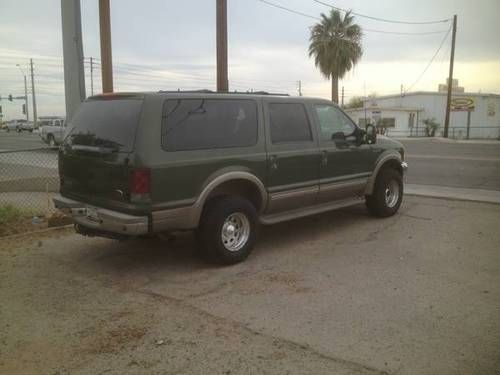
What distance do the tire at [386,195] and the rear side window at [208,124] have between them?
278 centimetres

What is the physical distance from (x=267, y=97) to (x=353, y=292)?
8.87 ft

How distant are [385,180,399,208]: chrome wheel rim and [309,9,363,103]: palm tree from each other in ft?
86.5

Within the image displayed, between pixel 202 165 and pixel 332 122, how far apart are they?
8.26 ft

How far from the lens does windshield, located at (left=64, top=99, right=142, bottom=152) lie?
496 cm

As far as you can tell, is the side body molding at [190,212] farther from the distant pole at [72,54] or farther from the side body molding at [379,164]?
the distant pole at [72,54]

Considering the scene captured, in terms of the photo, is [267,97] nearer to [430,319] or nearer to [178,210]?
[178,210]

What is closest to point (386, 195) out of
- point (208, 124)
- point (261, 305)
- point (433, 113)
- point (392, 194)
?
point (392, 194)

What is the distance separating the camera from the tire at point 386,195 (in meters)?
7.73

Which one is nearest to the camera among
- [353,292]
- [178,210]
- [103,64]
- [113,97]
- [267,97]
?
[353,292]

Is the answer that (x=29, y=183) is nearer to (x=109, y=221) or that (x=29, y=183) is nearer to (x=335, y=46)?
(x=109, y=221)

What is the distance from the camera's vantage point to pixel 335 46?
3469cm

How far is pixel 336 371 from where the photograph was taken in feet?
10.9

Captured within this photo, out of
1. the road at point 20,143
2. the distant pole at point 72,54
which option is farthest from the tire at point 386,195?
the road at point 20,143

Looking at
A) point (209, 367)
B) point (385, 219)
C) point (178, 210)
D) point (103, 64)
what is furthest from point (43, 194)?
point (209, 367)
